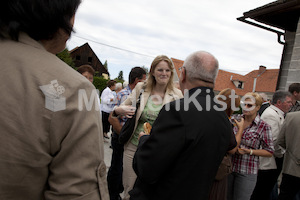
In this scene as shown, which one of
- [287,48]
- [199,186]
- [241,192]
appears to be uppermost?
[287,48]

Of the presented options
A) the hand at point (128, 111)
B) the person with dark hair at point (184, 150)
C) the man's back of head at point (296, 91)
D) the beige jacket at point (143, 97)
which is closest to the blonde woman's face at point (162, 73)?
the beige jacket at point (143, 97)

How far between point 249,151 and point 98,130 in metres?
2.61

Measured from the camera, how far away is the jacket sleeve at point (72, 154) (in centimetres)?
76

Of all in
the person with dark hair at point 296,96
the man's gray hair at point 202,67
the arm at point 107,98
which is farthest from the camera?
the arm at point 107,98

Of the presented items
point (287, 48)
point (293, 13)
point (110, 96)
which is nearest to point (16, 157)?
point (110, 96)

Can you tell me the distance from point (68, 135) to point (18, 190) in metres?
0.25

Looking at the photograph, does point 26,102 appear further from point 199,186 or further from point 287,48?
point 287,48

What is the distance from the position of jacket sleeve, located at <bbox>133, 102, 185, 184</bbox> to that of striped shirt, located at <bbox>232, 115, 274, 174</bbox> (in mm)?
1802

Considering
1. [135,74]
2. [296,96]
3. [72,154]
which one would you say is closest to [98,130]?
[72,154]

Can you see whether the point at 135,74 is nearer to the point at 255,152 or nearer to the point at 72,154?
the point at 255,152

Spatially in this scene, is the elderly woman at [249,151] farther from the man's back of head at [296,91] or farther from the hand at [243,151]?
the man's back of head at [296,91]

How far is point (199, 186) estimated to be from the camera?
1542 millimetres

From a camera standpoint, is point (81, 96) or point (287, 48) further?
point (287, 48)

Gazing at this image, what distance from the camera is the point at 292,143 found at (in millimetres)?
3213
